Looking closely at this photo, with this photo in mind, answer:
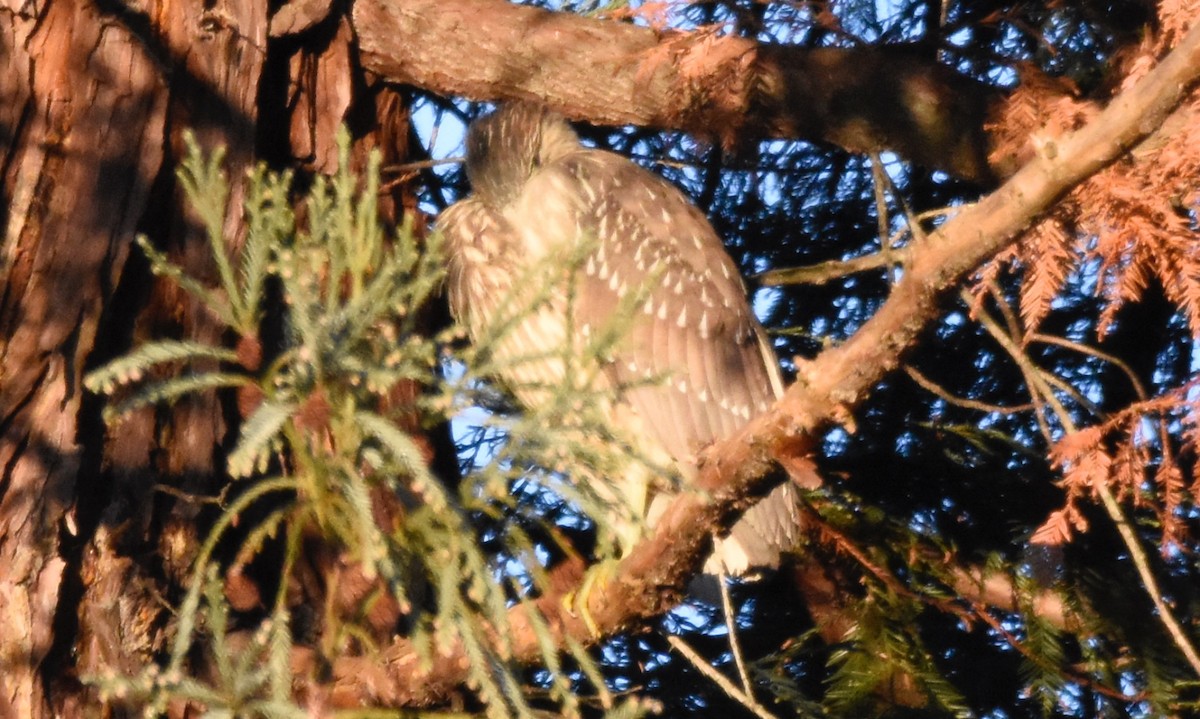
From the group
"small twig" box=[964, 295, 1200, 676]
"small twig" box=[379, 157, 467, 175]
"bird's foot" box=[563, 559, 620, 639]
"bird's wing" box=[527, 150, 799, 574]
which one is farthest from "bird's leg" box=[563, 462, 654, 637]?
"small twig" box=[379, 157, 467, 175]

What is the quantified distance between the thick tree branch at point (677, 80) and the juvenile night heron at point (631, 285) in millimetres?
285

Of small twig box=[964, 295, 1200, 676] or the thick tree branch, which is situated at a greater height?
the thick tree branch

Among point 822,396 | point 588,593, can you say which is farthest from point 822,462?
point 822,396

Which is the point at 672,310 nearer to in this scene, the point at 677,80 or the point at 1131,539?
the point at 677,80

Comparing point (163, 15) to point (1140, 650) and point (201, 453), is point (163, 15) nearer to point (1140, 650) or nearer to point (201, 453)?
point (201, 453)

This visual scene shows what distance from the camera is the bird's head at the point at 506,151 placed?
3795 millimetres

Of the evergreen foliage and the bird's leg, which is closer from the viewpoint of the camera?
the evergreen foliage

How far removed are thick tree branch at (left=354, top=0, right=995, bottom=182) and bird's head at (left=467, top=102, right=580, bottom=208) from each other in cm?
25

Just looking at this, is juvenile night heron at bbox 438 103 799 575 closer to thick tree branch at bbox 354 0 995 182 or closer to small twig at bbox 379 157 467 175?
small twig at bbox 379 157 467 175

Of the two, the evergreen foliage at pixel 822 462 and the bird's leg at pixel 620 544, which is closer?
the evergreen foliage at pixel 822 462

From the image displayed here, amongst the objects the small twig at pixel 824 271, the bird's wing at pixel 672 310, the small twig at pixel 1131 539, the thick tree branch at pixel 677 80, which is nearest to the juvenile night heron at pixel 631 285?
the bird's wing at pixel 672 310

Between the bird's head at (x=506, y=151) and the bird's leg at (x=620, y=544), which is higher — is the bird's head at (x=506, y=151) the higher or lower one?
the higher one

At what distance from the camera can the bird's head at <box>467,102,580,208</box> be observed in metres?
3.79

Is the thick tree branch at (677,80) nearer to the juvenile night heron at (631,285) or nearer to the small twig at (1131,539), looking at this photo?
the juvenile night heron at (631,285)
